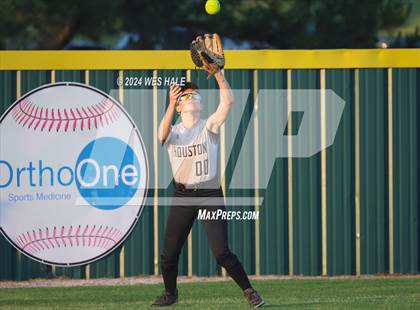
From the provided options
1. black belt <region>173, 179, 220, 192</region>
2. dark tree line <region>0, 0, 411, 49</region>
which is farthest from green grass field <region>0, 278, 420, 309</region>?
dark tree line <region>0, 0, 411, 49</region>

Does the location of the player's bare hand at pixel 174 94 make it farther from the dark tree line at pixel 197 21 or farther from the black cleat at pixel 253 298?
the dark tree line at pixel 197 21

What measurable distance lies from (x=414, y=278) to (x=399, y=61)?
7.50 ft

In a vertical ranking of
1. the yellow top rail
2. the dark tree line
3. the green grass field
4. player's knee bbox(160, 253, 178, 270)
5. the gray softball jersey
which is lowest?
the green grass field

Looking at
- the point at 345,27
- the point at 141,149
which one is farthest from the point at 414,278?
the point at 345,27

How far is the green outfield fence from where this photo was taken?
12.2 meters

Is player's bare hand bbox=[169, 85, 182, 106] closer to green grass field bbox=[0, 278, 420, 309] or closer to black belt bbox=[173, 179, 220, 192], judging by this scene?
black belt bbox=[173, 179, 220, 192]

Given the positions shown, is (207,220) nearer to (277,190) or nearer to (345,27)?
(277,190)

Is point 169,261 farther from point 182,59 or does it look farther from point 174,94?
point 182,59

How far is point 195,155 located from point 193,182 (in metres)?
0.24

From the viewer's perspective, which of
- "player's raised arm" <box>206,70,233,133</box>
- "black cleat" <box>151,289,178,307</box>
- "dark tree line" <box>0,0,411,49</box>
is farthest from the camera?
"dark tree line" <box>0,0,411,49</box>

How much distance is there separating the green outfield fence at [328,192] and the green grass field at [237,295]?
0.45 m

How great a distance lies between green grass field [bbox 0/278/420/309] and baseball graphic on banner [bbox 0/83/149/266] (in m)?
0.71

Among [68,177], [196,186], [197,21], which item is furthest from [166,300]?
[197,21]

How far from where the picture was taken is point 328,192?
40.4 ft
